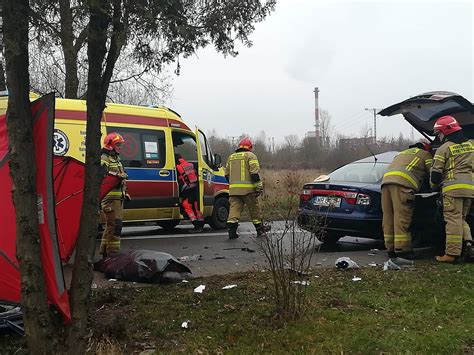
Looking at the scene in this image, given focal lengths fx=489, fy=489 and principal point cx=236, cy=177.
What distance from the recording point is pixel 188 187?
32.6 feet

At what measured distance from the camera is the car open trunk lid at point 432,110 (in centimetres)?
649

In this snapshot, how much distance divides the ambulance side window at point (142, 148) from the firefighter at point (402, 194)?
465 centimetres

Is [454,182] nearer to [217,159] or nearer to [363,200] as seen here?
[363,200]

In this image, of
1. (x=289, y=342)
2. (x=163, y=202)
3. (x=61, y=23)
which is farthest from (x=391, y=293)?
(x=163, y=202)

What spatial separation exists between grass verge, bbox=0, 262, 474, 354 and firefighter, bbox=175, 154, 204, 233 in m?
4.60

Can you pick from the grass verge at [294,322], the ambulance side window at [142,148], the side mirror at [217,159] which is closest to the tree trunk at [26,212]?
the grass verge at [294,322]

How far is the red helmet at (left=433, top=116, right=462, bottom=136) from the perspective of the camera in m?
6.40

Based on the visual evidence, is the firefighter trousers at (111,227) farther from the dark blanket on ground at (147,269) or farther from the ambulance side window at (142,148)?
the ambulance side window at (142,148)

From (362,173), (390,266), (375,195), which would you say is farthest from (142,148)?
(390,266)

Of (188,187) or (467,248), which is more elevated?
(188,187)

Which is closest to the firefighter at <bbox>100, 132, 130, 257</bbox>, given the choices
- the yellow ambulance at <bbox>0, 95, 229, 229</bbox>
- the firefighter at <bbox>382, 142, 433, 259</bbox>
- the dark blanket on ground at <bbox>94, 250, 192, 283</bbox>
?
the dark blanket on ground at <bbox>94, 250, 192, 283</bbox>

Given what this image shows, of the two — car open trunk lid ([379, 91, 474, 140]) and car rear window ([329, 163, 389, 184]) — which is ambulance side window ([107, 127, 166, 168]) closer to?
car rear window ([329, 163, 389, 184])

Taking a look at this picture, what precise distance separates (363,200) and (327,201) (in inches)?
21.6

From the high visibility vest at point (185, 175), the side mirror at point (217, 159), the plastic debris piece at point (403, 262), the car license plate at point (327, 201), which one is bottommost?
the plastic debris piece at point (403, 262)
